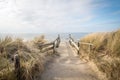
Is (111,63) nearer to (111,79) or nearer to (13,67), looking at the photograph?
(111,79)

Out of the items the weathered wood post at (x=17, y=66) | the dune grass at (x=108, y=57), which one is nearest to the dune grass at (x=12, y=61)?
the weathered wood post at (x=17, y=66)

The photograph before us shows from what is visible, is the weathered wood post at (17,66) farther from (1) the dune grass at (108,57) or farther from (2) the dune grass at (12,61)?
(1) the dune grass at (108,57)

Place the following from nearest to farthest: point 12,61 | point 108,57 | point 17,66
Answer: point 17,66, point 12,61, point 108,57

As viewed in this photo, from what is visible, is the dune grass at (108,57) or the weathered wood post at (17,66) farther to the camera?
the dune grass at (108,57)

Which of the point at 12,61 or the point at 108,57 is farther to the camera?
the point at 108,57

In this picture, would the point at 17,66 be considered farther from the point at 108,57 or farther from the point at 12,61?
the point at 108,57

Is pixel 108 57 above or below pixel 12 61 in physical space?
below

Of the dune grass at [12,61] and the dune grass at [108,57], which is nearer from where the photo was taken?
the dune grass at [12,61]

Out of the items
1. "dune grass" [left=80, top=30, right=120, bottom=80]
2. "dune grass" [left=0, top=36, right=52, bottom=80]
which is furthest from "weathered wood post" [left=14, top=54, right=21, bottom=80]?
"dune grass" [left=80, top=30, right=120, bottom=80]

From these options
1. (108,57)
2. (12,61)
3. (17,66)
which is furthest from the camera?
(108,57)

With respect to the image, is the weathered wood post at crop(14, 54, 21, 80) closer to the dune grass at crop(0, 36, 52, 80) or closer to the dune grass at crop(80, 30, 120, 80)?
the dune grass at crop(0, 36, 52, 80)

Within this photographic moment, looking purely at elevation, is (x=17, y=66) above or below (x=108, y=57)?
above

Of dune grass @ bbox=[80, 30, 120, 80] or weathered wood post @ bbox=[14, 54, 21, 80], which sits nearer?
weathered wood post @ bbox=[14, 54, 21, 80]

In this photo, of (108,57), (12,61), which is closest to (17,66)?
(12,61)
